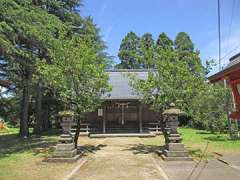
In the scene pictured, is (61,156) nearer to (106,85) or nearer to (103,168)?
(103,168)

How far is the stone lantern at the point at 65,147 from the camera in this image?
12.0m

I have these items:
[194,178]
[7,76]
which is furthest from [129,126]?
[194,178]

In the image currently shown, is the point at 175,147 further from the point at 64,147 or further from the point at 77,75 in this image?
the point at 77,75

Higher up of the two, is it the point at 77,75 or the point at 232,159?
the point at 77,75

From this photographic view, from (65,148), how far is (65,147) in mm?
42

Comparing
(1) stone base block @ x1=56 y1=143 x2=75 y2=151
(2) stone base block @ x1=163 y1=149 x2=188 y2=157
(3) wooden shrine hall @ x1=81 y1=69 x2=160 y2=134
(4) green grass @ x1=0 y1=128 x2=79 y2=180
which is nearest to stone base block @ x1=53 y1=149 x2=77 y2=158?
(1) stone base block @ x1=56 y1=143 x2=75 y2=151

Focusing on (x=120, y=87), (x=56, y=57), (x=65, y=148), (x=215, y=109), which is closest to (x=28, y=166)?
(x=65, y=148)

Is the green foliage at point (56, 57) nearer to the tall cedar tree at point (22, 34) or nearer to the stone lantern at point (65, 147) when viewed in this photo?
the tall cedar tree at point (22, 34)

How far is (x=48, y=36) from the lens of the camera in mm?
15781

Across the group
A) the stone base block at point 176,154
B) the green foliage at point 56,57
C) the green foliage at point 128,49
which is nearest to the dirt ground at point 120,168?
the stone base block at point 176,154

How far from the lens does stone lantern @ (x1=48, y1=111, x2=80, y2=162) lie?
11984 millimetres

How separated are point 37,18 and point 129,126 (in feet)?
47.3

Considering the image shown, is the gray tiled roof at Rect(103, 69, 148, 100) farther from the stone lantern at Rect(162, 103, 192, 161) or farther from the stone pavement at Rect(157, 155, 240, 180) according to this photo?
the stone pavement at Rect(157, 155, 240, 180)

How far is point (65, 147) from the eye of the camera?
12320 mm
